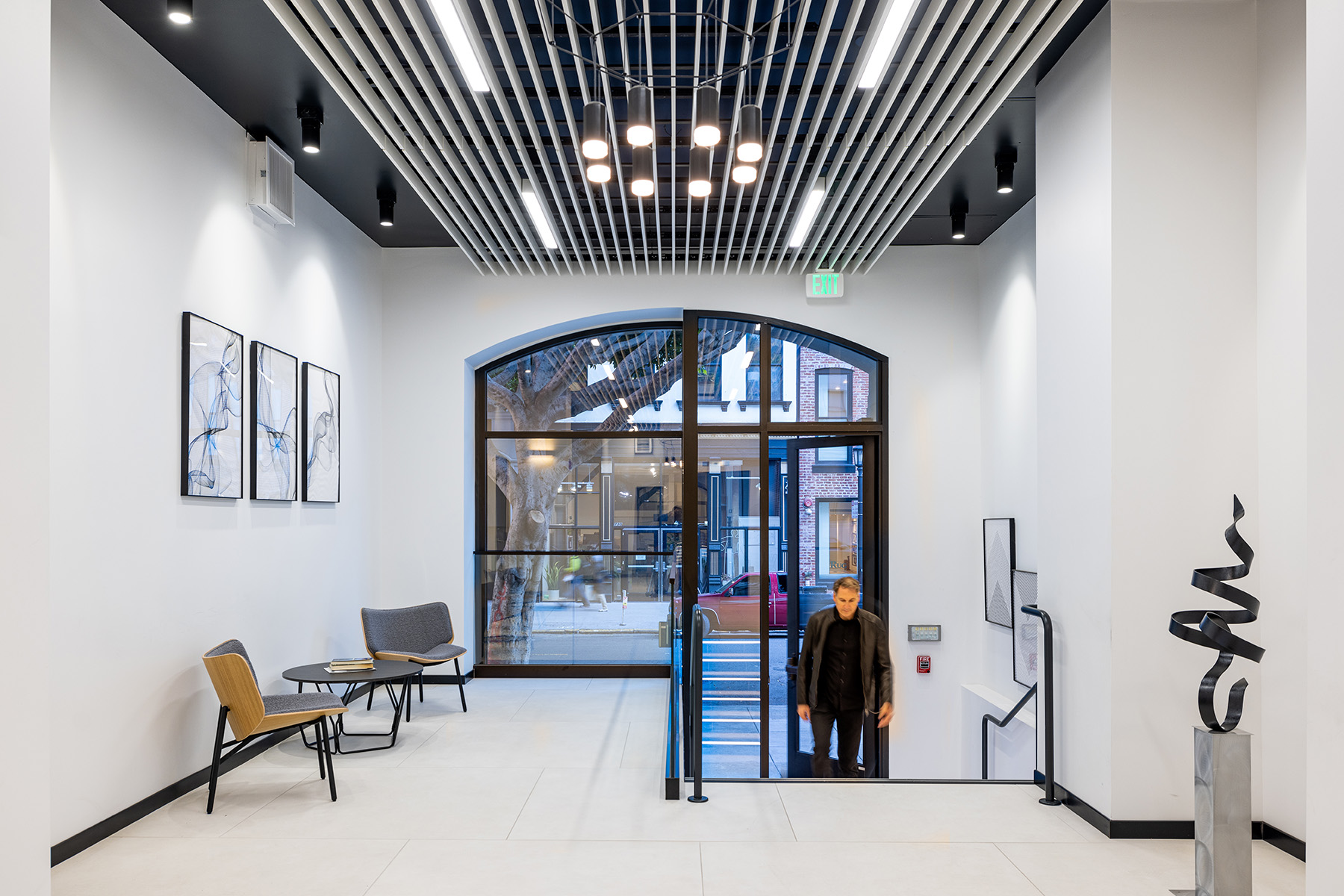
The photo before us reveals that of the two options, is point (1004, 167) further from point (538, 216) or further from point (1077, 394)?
point (538, 216)

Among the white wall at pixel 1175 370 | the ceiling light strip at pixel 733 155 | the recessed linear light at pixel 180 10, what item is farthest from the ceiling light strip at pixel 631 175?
the white wall at pixel 1175 370

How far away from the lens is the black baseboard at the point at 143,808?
3.77m

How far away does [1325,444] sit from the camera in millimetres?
2381

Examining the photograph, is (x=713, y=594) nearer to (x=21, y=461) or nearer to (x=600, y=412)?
(x=600, y=412)

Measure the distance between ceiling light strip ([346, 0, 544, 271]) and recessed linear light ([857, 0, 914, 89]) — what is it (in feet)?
6.70

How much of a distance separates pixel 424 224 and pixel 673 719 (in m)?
4.54

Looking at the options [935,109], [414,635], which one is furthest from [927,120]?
[414,635]

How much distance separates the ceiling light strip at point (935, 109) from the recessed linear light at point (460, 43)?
207 centimetres

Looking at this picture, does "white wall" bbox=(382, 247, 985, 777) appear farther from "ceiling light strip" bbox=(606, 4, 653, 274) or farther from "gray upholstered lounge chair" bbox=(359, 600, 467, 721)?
"gray upholstered lounge chair" bbox=(359, 600, 467, 721)

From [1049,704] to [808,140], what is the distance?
10.8 ft

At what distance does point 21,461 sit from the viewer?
7.49ft

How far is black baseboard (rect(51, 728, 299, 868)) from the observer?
377 centimetres

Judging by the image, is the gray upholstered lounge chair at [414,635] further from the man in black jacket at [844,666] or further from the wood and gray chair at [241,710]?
the man in black jacket at [844,666]

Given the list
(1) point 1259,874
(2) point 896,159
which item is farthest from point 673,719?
(2) point 896,159
